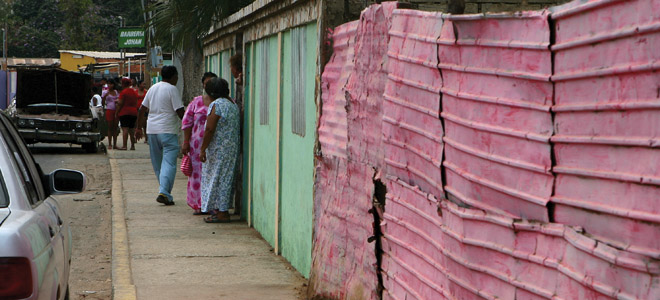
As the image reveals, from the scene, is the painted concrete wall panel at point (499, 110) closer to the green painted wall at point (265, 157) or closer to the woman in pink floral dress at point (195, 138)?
the green painted wall at point (265, 157)

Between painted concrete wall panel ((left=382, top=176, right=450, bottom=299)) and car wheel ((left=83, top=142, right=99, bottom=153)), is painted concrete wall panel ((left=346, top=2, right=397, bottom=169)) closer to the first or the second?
painted concrete wall panel ((left=382, top=176, right=450, bottom=299))

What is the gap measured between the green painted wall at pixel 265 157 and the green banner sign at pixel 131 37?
2078 centimetres

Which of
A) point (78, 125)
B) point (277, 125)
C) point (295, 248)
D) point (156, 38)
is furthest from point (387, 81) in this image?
point (78, 125)

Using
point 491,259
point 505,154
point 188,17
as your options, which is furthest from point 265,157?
point 188,17

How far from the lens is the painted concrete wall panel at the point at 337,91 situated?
5891 millimetres

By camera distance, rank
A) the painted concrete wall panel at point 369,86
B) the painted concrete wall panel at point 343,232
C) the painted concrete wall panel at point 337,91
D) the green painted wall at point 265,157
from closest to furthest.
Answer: the painted concrete wall panel at point 369,86 < the painted concrete wall panel at point 343,232 < the painted concrete wall panel at point 337,91 < the green painted wall at point 265,157

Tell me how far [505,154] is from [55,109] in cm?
2163

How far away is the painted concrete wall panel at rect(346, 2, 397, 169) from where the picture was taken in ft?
16.9

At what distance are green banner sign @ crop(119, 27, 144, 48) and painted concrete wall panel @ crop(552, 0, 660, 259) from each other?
2788cm

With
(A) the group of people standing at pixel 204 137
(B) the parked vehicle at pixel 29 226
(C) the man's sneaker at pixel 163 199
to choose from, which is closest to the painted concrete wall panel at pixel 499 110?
(B) the parked vehicle at pixel 29 226

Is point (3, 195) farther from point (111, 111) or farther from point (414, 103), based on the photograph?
point (111, 111)

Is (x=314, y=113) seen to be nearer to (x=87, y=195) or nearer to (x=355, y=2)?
(x=355, y=2)

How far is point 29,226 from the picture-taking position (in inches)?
143

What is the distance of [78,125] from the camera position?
2302cm
